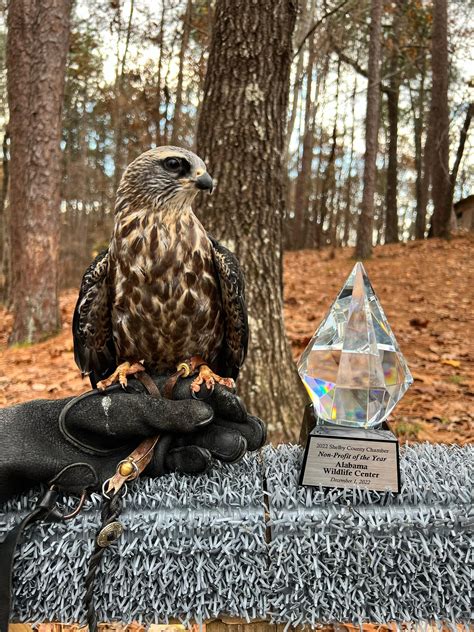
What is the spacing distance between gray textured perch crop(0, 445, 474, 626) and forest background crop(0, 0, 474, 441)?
177 centimetres

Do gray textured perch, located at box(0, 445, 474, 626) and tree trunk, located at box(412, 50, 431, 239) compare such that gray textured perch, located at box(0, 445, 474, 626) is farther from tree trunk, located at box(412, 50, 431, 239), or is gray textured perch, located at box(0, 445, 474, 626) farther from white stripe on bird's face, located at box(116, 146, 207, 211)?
tree trunk, located at box(412, 50, 431, 239)

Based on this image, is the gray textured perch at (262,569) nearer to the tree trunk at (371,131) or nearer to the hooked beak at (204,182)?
the hooked beak at (204,182)

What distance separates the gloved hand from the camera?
1.44 metres

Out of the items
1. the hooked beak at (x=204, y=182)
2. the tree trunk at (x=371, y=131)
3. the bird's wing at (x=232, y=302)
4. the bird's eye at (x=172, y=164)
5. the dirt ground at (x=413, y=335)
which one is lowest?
the dirt ground at (x=413, y=335)

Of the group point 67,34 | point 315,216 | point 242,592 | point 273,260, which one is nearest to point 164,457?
point 242,592

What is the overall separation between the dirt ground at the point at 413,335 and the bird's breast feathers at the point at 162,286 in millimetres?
2634

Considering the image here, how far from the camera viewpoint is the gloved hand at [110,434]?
4.72ft

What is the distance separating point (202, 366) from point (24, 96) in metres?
6.13

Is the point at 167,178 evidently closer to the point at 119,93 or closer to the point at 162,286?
the point at 162,286

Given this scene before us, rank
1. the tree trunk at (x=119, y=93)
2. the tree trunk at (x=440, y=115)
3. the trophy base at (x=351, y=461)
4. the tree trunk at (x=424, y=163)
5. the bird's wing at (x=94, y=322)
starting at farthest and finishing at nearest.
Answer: the tree trunk at (x=424, y=163) < the tree trunk at (x=119, y=93) < the tree trunk at (x=440, y=115) < the bird's wing at (x=94, y=322) < the trophy base at (x=351, y=461)

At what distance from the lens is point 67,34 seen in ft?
20.9

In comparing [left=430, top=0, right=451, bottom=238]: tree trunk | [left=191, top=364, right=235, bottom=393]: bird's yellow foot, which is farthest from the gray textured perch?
[left=430, top=0, right=451, bottom=238]: tree trunk

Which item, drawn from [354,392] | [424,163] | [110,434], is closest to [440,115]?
[424,163]

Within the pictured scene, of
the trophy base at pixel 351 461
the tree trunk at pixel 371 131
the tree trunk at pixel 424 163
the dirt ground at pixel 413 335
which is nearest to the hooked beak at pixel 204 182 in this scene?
the trophy base at pixel 351 461
